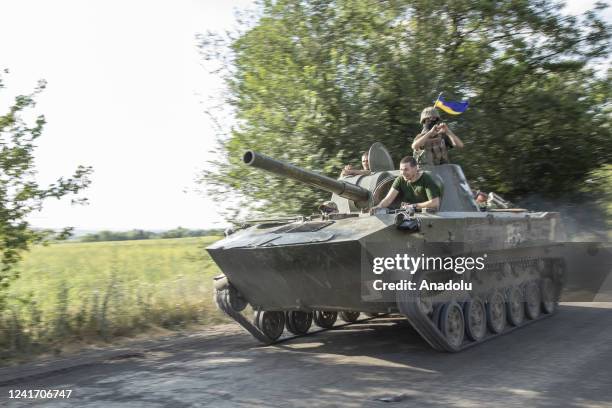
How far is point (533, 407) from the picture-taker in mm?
5215

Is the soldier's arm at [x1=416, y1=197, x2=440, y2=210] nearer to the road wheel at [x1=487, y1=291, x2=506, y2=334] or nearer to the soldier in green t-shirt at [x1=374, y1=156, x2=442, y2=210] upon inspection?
the soldier in green t-shirt at [x1=374, y1=156, x2=442, y2=210]

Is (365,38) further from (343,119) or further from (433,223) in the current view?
(433,223)

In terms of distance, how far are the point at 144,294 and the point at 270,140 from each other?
355 centimetres

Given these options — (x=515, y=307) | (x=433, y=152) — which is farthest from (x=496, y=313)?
(x=433, y=152)

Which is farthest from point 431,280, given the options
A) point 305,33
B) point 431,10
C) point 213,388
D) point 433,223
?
point 431,10

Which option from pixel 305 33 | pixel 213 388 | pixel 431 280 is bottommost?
pixel 213 388

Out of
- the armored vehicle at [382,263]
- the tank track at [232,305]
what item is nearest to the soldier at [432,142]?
the armored vehicle at [382,263]

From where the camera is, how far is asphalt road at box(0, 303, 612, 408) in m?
5.65

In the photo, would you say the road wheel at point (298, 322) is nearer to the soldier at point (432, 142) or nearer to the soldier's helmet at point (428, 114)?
the soldier at point (432, 142)

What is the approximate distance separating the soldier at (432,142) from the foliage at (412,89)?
278cm

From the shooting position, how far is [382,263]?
22.5 feet

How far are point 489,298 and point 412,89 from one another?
18.8 ft

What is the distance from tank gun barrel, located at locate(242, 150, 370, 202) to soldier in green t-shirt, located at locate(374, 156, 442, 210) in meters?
0.37

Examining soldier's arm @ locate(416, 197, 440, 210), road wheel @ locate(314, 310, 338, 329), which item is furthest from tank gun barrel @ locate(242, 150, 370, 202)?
road wheel @ locate(314, 310, 338, 329)
